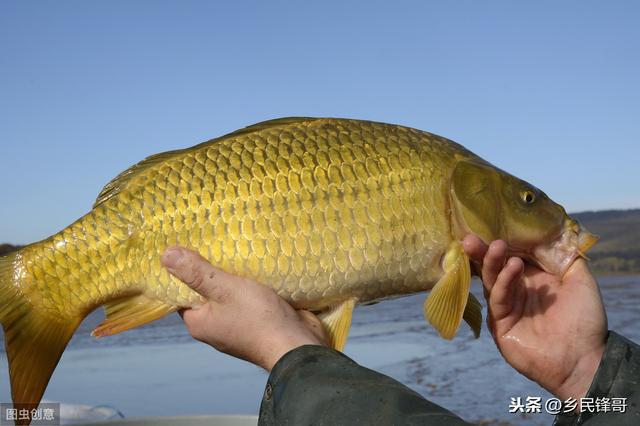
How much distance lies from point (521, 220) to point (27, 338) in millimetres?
1831

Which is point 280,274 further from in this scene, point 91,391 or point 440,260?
point 91,391

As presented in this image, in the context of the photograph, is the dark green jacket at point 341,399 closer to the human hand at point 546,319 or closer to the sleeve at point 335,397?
the sleeve at point 335,397

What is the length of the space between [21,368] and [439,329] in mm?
1445

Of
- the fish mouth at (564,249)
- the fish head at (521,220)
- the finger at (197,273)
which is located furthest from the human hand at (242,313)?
the fish mouth at (564,249)

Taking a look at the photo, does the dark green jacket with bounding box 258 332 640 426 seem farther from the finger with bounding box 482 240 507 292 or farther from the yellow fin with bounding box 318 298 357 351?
the finger with bounding box 482 240 507 292

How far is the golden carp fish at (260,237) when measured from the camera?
249 cm

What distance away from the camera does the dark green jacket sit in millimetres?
1738

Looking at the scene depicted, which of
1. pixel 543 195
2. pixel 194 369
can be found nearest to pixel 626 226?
pixel 194 369

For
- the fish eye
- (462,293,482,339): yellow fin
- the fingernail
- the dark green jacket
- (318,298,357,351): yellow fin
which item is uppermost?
the fish eye

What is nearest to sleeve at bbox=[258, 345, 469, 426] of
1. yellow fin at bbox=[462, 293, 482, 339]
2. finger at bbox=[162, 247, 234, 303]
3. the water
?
finger at bbox=[162, 247, 234, 303]

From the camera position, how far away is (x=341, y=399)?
181 cm

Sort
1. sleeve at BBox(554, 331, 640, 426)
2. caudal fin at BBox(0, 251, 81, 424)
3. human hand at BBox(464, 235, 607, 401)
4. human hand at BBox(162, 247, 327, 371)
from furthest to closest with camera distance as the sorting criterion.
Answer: human hand at BBox(464, 235, 607, 401) < caudal fin at BBox(0, 251, 81, 424) < human hand at BBox(162, 247, 327, 371) < sleeve at BBox(554, 331, 640, 426)

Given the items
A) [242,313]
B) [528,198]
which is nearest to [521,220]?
[528,198]

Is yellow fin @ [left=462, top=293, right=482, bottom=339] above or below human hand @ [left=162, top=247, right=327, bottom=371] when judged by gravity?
below
